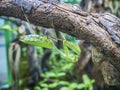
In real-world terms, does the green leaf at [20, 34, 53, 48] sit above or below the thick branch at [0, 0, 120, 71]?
below

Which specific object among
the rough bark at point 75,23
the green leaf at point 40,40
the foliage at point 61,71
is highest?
the rough bark at point 75,23

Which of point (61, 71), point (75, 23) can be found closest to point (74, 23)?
point (75, 23)

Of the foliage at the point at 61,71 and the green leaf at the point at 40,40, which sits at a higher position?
the green leaf at the point at 40,40

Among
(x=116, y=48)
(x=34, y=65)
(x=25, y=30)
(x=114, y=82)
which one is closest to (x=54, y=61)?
(x=34, y=65)

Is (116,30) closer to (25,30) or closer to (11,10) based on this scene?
(11,10)

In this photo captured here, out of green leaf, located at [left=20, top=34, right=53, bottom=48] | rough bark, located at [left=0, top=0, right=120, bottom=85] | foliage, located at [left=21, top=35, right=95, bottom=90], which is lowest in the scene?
foliage, located at [left=21, top=35, right=95, bottom=90]

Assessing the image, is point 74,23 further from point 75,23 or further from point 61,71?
point 61,71
